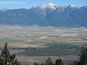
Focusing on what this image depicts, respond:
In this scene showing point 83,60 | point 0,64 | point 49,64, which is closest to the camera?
point 0,64

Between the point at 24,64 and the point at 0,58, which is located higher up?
the point at 0,58

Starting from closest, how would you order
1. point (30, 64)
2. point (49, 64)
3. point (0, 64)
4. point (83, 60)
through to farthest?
point (0, 64), point (83, 60), point (49, 64), point (30, 64)

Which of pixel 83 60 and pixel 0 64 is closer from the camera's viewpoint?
pixel 0 64

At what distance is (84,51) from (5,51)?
12403 mm

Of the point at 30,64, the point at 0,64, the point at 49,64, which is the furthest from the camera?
the point at 30,64

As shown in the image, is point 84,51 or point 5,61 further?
point 84,51

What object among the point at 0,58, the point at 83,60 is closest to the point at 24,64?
the point at 83,60

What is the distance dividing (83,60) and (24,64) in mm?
26561

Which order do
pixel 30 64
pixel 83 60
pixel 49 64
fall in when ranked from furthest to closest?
1. pixel 30 64
2. pixel 49 64
3. pixel 83 60

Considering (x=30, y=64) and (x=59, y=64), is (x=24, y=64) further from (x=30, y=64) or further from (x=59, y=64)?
(x=59, y=64)

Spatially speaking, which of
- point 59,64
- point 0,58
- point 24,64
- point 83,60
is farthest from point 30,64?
point 0,58

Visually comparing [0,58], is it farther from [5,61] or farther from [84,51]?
[84,51]

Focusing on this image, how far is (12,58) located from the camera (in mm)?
15297

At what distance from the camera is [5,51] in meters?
15.3
